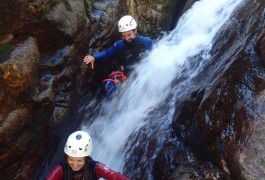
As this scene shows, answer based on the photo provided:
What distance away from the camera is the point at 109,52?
8.35m

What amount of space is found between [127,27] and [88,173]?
13.1 feet

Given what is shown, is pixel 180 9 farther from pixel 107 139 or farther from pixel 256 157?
pixel 256 157

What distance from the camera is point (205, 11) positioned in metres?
10.9

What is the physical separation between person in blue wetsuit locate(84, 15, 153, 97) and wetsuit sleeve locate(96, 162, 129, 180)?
2884 mm

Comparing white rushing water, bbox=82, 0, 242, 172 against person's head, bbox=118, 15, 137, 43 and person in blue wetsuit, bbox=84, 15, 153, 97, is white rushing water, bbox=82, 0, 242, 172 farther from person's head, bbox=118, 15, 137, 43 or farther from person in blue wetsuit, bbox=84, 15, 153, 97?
person's head, bbox=118, 15, 137, 43

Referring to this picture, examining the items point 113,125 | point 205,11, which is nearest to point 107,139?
point 113,125

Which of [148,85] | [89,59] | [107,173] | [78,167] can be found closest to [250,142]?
[107,173]

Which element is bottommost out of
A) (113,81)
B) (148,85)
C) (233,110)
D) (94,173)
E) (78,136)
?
(148,85)

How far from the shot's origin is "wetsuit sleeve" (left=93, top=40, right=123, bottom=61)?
26.6 ft

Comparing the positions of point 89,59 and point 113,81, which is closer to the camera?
point 89,59

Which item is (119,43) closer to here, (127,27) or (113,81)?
(127,27)

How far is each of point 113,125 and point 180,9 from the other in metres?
7.01

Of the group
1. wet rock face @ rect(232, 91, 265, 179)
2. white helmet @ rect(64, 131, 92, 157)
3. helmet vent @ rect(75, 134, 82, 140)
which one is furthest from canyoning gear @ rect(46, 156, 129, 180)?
wet rock face @ rect(232, 91, 265, 179)

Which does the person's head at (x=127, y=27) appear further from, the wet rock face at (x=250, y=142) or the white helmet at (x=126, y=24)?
the wet rock face at (x=250, y=142)
